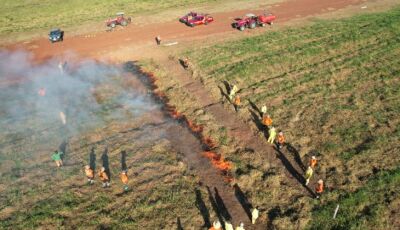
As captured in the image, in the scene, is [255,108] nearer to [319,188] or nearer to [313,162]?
[313,162]

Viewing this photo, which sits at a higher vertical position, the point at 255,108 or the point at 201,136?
the point at 255,108

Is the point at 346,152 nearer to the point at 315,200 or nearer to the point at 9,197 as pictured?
the point at 315,200

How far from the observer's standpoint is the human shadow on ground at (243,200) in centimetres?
1965

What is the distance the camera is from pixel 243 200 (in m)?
20.3

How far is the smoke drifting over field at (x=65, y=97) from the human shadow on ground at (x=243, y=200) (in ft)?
36.3

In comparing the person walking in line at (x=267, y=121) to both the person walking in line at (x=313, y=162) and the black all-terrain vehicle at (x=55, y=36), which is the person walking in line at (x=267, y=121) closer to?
the person walking in line at (x=313, y=162)

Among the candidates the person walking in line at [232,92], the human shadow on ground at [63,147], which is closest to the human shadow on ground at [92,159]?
the human shadow on ground at [63,147]

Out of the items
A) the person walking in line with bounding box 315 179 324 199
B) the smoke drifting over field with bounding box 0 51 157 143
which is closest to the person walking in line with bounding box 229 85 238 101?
the smoke drifting over field with bounding box 0 51 157 143

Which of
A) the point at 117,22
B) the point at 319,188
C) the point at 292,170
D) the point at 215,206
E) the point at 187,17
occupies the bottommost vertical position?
the point at 215,206

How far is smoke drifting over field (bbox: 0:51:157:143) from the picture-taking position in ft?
91.4

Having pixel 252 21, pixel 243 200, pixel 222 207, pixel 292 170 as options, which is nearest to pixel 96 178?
pixel 222 207

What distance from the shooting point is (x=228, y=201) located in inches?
796

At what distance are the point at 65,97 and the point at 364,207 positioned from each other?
2413 cm

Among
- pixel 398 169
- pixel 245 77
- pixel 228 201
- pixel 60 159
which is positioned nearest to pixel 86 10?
pixel 245 77
